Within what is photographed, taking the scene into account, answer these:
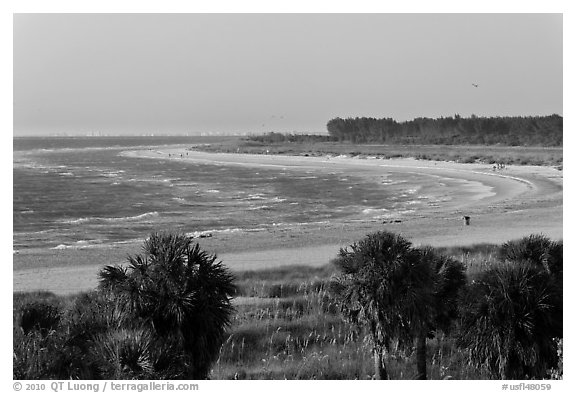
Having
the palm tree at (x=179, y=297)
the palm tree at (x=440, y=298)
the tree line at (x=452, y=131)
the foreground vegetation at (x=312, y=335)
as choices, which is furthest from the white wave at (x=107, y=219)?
the tree line at (x=452, y=131)

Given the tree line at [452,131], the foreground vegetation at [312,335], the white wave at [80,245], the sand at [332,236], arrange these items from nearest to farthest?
the foreground vegetation at [312,335] → the sand at [332,236] → the white wave at [80,245] → the tree line at [452,131]

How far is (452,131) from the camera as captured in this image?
125m

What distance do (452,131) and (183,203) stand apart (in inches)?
3667

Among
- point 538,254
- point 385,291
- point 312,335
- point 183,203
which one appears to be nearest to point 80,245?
point 183,203

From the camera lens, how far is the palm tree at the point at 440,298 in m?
8.81

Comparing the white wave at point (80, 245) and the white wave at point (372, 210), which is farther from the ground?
the white wave at point (372, 210)

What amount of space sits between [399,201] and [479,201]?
5189 millimetres

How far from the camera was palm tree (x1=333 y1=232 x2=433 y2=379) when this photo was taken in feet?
27.1

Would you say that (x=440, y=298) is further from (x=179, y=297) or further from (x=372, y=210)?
(x=372, y=210)

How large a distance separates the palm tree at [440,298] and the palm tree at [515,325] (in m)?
0.63

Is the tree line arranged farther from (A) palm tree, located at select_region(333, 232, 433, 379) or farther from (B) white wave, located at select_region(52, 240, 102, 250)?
(A) palm tree, located at select_region(333, 232, 433, 379)

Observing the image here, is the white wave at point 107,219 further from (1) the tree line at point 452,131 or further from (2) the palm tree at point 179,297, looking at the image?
(1) the tree line at point 452,131

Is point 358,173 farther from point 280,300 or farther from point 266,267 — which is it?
point 280,300
